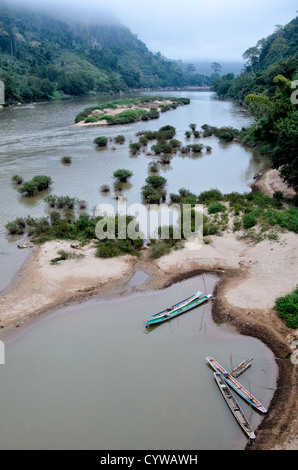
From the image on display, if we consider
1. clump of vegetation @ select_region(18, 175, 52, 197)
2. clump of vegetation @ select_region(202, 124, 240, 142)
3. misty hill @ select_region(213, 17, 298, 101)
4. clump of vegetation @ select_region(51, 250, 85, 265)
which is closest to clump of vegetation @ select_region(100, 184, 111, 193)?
clump of vegetation @ select_region(18, 175, 52, 197)

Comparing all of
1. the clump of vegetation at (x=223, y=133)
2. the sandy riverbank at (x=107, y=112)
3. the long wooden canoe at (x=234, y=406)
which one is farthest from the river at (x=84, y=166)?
the long wooden canoe at (x=234, y=406)

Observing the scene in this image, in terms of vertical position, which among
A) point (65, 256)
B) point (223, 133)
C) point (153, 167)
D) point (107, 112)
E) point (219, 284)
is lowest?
point (219, 284)

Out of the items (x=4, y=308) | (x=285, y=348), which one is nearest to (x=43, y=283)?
(x=4, y=308)

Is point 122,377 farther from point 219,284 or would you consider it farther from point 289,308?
point 289,308

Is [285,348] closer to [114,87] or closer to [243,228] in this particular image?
[243,228]

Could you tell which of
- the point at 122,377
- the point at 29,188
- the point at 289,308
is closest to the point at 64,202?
the point at 29,188

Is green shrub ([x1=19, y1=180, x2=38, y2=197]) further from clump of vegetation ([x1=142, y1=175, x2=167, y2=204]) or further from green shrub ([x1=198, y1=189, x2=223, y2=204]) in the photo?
green shrub ([x1=198, y1=189, x2=223, y2=204])

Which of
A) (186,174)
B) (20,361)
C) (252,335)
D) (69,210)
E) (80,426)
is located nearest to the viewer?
(80,426)
